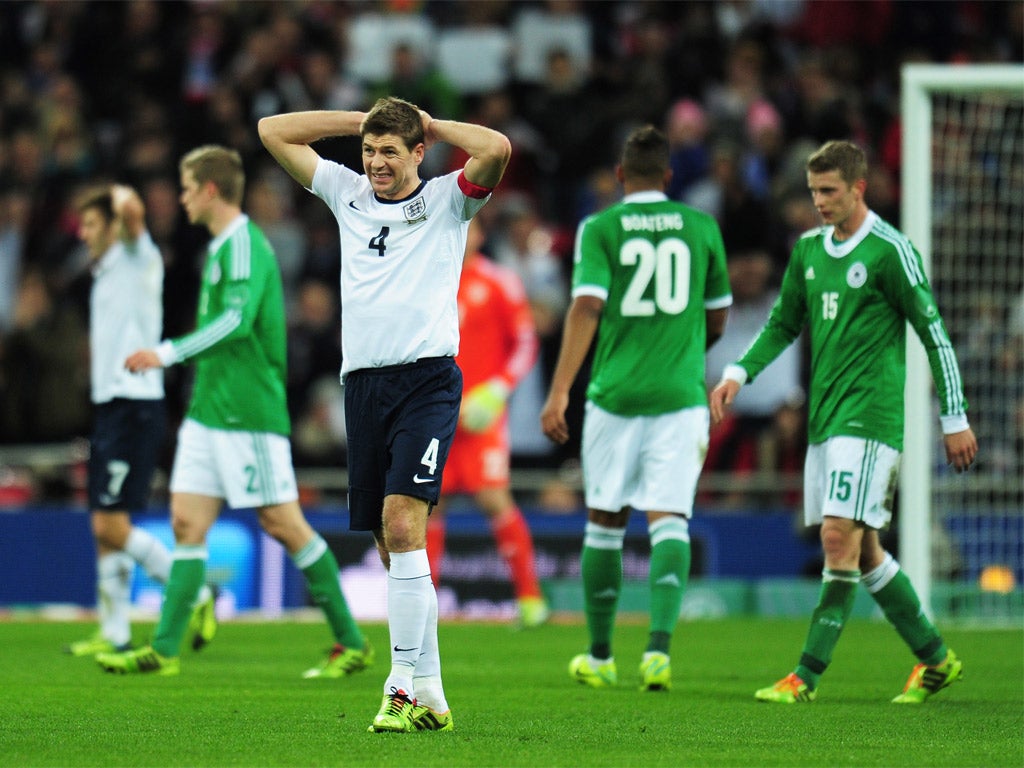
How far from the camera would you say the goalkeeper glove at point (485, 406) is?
453 inches

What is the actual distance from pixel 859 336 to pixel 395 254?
2.24 m

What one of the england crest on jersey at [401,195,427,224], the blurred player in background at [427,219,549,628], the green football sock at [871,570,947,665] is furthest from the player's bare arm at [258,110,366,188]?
the blurred player in background at [427,219,549,628]

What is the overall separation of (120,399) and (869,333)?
4314 millimetres

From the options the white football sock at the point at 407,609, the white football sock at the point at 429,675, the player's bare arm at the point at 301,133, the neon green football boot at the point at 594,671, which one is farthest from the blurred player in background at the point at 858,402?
the player's bare arm at the point at 301,133

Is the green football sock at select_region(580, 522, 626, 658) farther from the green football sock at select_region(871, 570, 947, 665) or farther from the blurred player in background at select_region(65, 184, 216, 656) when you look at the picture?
the blurred player in background at select_region(65, 184, 216, 656)

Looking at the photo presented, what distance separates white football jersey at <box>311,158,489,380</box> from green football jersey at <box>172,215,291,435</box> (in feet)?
7.06

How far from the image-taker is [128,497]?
31.6ft

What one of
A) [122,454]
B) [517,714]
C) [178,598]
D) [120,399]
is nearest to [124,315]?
[120,399]

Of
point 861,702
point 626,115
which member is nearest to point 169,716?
point 861,702

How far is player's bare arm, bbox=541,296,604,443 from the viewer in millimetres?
8009

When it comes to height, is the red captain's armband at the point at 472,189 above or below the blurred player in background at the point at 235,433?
above

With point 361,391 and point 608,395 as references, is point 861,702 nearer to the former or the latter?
point 608,395

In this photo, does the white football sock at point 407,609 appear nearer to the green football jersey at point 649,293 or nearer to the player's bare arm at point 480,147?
the player's bare arm at point 480,147

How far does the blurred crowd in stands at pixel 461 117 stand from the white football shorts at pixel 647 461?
6.41m
